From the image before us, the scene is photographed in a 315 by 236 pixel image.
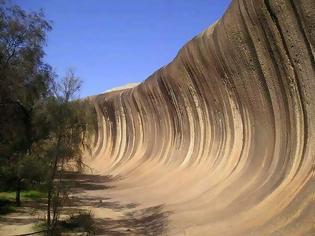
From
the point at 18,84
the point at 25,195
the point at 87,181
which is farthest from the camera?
the point at 87,181

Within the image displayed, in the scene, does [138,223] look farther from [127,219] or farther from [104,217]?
[104,217]

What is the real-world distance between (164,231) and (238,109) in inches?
175

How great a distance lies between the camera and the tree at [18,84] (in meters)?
12.9

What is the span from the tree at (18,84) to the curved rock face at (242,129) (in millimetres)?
4879

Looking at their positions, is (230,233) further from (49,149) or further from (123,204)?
(123,204)

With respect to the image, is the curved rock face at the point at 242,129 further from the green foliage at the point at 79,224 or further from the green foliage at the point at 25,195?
the green foliage at the point at 25,195

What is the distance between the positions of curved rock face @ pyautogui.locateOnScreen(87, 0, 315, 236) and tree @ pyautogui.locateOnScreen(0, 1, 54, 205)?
4879 mm

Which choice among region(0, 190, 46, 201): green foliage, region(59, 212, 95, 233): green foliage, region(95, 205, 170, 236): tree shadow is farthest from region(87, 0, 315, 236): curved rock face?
region(0, 190, 46, 201): green foliage

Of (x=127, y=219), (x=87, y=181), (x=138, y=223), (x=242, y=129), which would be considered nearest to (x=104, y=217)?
(x=127, y=219)

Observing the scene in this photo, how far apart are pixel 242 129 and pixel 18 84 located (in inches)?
255

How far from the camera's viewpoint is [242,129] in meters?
14.2

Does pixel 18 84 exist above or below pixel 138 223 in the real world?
above

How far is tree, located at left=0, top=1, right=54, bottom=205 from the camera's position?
42.3ft

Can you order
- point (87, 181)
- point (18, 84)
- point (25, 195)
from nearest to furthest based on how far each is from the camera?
point (18, 84), point (25, 195), point (87, 181)
